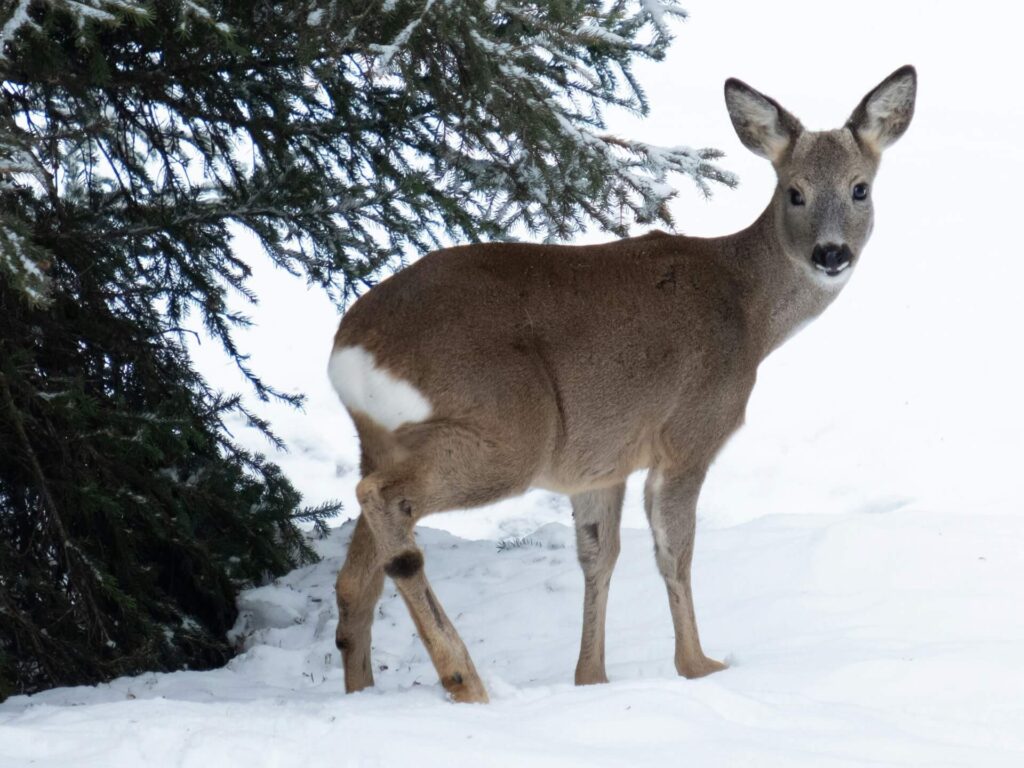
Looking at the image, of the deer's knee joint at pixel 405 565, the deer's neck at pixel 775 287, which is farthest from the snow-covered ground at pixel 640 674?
the deer's neck at pixel 775 287

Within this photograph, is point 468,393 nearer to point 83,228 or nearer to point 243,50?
point 243,50

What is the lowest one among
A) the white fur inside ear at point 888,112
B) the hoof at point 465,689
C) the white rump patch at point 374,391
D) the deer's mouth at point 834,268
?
the hoof at point 465,689

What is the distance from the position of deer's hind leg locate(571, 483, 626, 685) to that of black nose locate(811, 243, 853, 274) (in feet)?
4.23

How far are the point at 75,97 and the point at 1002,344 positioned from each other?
912cm

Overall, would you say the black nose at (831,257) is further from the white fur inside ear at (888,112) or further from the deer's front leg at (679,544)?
the deer's front leg at (679,544)

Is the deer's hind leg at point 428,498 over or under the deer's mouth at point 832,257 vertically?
under

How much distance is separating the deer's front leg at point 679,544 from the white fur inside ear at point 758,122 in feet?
5.24

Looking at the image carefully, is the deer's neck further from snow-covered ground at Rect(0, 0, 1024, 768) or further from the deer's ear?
snow-covered ground at Rect(0, 0, 1024, 768)

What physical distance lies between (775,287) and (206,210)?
254cm

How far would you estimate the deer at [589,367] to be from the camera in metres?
4.99

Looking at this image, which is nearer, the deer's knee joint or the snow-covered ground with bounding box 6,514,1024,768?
the snow-covered ground with bounding box 6,514,1024,768

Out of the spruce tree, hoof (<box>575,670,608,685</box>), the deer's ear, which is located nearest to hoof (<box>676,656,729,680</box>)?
hoof (<box>575,670,608,685</box>)

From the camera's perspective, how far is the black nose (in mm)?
5730

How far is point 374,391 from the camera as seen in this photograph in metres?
5.02
